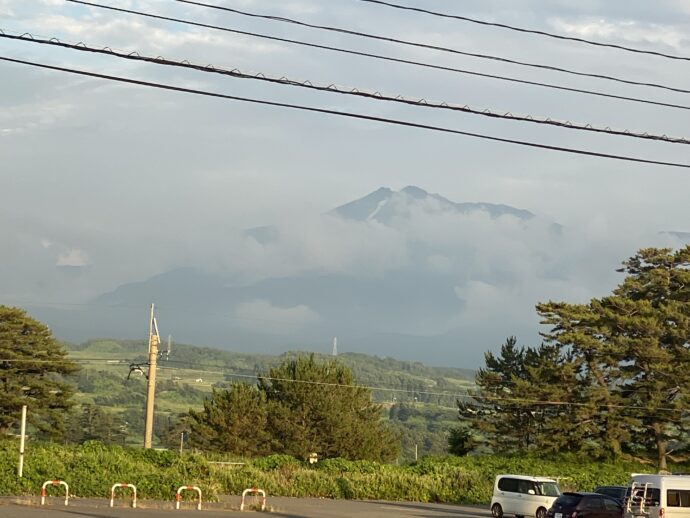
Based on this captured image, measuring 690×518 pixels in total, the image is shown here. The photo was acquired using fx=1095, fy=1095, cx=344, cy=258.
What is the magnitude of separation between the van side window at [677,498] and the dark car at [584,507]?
2.84m

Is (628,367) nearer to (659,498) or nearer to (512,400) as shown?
(512,400)

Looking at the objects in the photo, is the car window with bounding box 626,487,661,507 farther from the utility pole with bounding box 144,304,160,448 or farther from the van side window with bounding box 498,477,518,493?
the utility pole with bounding box 144,304,160,448

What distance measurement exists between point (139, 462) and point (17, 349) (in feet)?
128

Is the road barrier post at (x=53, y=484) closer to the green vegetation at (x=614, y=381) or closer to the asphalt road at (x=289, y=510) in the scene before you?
the asphalt road at (x=289, y=510)

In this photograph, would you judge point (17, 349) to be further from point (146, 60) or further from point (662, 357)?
point (146, 60)

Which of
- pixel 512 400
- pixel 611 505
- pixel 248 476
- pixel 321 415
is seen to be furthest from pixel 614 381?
pixel 611 505

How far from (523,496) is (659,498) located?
9072 mm

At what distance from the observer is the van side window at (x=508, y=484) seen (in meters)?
40.1

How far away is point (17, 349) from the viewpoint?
83.3 meters

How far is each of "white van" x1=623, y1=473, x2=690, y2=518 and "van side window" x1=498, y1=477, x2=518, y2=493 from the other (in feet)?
28.0

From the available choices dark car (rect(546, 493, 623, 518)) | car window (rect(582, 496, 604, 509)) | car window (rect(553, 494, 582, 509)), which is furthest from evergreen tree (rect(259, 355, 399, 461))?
car window (rect(582, 496, 604, 509))

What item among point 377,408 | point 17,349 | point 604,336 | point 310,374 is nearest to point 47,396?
point 17,349

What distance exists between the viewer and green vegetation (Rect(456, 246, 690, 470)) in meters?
72.7

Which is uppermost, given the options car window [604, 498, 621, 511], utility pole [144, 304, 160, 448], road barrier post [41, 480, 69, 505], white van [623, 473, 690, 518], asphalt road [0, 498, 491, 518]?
utility pole [144, 304, 160, 448]
